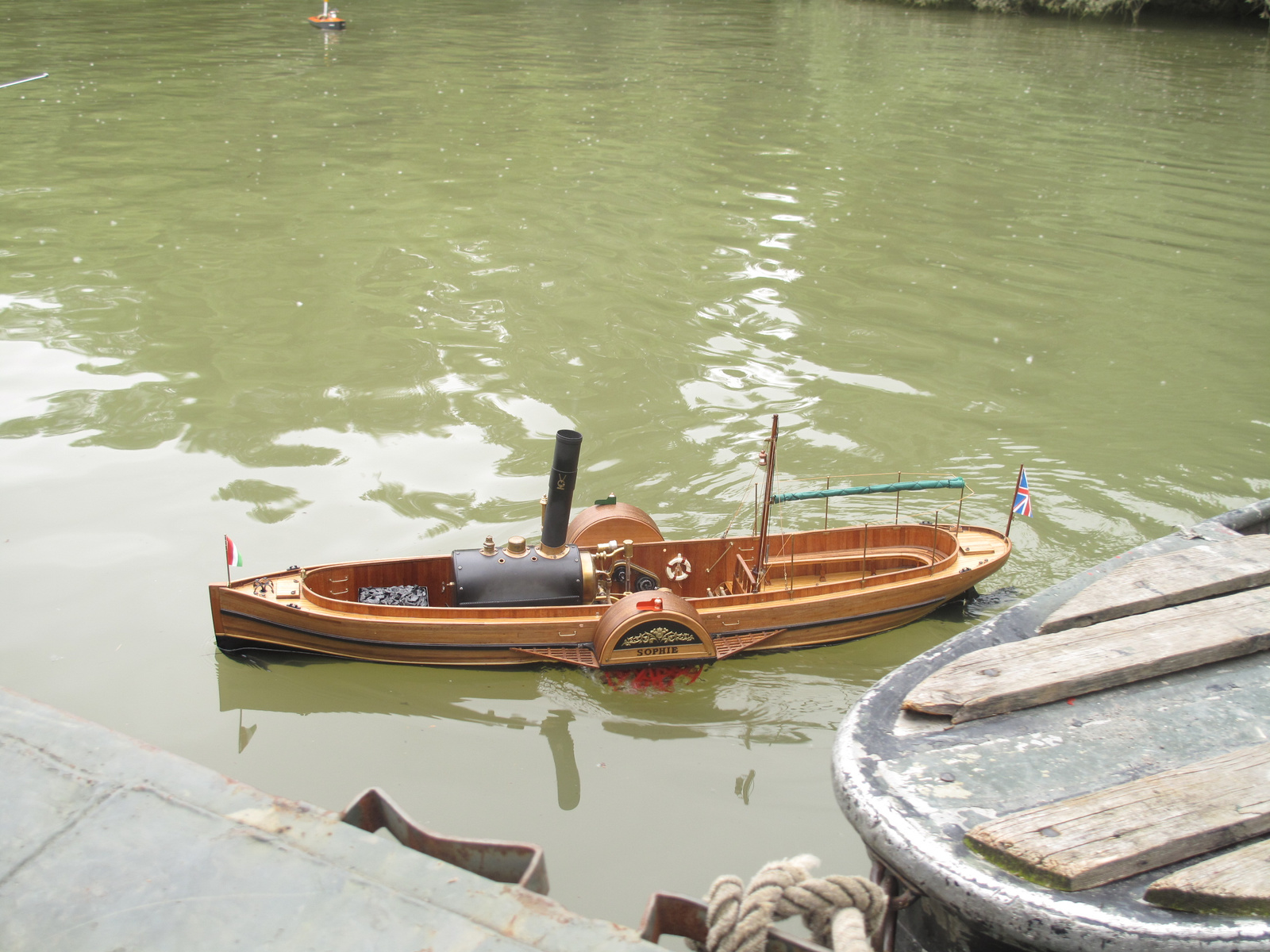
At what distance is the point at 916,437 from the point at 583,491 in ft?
13.5

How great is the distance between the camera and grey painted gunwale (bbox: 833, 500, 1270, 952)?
96.7 inches

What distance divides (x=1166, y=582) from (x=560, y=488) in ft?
16.9

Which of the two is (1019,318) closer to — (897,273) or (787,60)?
(897,273)

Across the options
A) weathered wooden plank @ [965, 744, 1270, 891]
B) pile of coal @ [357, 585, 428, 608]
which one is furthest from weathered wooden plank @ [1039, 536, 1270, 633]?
pile of coal @ [357, 585, 428, 608]

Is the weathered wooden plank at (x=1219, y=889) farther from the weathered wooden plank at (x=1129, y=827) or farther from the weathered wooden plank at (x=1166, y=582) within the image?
the weathered wooden plank at (x=1166, y=582)

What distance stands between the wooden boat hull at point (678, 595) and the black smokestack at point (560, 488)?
2.15 feet

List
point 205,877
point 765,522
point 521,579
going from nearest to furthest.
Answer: point 205,877
point 521,579
point 765,522

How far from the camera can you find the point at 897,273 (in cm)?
1598

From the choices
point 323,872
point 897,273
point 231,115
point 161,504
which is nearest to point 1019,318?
point 897,273

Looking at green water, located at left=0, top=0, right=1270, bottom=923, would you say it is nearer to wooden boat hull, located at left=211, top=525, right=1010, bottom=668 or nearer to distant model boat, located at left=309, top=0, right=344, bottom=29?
wooden boat hull, located at left=211, top=525, right=1010, bottom=668

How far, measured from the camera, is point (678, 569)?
905cm

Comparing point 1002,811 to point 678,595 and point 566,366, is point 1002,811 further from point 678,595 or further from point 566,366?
point 566,366

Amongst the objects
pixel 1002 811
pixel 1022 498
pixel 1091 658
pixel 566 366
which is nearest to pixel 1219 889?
pixel 1002 811

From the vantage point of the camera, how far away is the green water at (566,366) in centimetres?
762
